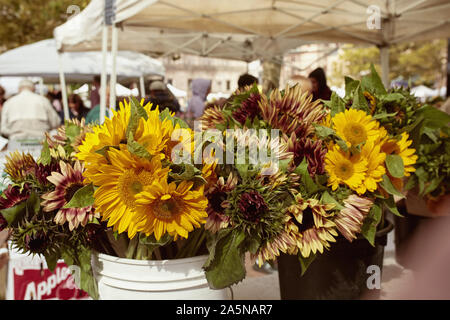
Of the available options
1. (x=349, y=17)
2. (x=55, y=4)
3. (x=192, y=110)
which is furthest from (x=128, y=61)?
(x=55, y=4)

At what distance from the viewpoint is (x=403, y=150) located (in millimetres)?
1232

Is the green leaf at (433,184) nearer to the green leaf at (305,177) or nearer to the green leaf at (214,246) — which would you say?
the green leaf at (305,177)

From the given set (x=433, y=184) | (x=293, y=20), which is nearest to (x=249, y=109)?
(x=433, y=184)

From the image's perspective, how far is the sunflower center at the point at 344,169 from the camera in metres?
1.14

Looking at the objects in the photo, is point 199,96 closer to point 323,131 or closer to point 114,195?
point 323,131

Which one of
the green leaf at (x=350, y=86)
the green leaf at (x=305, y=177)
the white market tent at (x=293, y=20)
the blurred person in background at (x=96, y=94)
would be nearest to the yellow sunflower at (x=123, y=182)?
the green leaf at (x=305, y=177)

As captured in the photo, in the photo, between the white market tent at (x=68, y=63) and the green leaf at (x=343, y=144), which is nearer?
the green leaf at (x=343, y=144)

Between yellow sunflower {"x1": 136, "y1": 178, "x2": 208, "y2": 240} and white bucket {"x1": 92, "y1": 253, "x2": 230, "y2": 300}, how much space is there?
4.3 inches

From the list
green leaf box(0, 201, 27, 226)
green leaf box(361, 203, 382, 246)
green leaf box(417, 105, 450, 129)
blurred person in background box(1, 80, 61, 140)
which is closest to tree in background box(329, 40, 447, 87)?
blurred person in background box(1, 80, 61, 140)

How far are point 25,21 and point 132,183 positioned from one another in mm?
18309

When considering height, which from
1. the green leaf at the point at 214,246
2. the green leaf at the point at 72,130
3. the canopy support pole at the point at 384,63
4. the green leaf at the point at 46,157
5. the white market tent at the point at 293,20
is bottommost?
the green leaf at the point at 214,246

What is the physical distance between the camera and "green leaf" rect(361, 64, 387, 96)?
132cm

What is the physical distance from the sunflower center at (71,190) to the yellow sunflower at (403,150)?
0.80 meters

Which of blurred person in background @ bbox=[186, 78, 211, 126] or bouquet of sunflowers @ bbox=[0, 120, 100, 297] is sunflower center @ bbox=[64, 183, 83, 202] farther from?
blurred person in background @ bbox=[186, 78, 211, 126]
